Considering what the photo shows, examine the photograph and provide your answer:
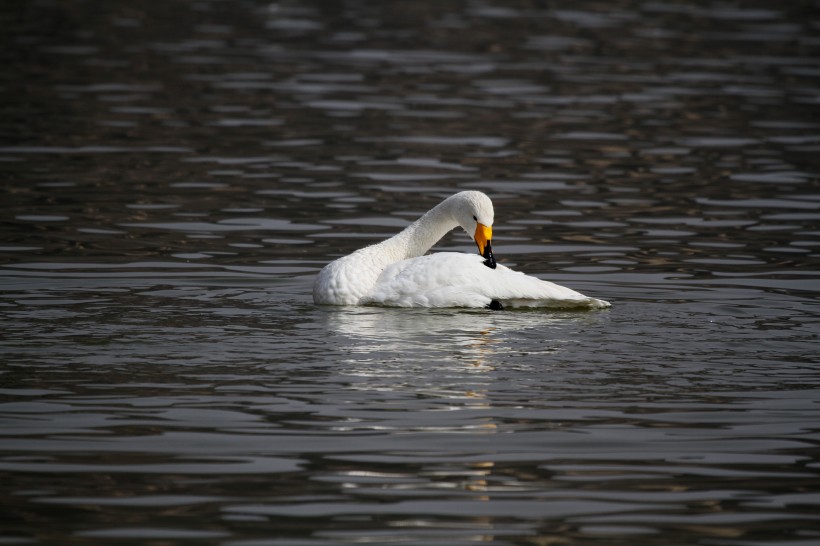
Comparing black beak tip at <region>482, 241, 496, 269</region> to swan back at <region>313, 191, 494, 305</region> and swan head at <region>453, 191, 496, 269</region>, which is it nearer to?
swan head at <region>453, 191, 496, 269</region>

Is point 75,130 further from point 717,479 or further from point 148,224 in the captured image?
point 717,479

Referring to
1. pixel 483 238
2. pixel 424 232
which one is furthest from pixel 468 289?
pixel 424 232

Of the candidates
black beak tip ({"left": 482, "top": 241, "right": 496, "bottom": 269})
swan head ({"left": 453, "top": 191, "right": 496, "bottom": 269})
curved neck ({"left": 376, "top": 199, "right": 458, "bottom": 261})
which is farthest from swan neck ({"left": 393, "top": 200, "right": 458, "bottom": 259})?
black beak tip ({"left": 482, "top": 241, "right": 496, "bottom": 269})

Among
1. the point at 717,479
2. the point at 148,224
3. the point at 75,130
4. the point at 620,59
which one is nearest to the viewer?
the point at 717,479

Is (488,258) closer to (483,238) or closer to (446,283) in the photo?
(483,238)

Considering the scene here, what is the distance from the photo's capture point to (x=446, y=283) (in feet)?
40.7

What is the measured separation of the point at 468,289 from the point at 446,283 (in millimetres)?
182

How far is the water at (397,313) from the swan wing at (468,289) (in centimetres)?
17

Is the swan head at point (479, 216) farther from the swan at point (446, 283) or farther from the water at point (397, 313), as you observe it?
the water at point (397, 313)

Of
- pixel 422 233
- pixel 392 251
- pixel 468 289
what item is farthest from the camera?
pixel 422 233

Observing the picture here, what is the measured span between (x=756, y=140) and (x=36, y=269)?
1257 cm

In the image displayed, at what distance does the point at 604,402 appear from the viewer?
31.1ft

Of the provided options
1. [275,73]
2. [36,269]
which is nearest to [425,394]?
[36,269]

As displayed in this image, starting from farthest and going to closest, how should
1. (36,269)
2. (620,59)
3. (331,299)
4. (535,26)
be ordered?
1. (535,26)
2. (620,59)
3. (36,269)
4. (331,299)
